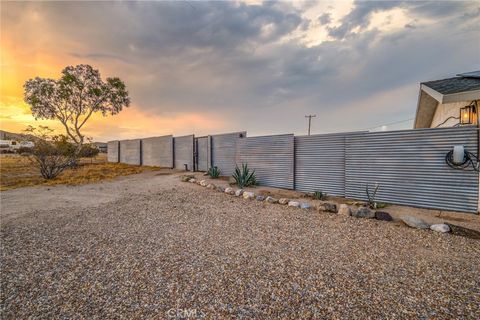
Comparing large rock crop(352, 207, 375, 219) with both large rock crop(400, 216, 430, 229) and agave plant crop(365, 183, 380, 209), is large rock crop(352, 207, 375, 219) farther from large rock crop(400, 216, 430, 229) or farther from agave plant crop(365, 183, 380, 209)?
agave plant crop(365, 183, 380, 209)

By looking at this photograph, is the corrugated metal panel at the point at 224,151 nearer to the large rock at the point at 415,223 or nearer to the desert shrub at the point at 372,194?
the desert shrub at the point at 372,194

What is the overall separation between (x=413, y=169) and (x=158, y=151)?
48.3ft

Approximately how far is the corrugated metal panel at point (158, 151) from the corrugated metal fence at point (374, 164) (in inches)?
300

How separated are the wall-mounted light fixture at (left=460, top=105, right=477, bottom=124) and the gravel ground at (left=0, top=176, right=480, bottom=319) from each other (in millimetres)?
3434

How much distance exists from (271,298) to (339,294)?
2.11ft

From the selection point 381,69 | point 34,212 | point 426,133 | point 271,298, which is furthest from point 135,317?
point 381,69

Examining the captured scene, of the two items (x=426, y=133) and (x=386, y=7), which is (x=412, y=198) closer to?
(x=426, y=133)

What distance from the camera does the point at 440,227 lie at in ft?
11.3

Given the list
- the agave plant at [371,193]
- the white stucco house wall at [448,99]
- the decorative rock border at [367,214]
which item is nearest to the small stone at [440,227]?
the decorative rock border at [367,214]

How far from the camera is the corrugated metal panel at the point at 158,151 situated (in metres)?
14.3

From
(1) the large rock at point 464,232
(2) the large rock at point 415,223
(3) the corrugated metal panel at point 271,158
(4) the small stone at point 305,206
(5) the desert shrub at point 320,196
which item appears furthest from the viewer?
(3) the corrugated metal panel at point 271,158

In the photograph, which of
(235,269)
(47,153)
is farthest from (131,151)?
(235,269)

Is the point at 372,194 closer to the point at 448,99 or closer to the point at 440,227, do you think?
the point at 440,227

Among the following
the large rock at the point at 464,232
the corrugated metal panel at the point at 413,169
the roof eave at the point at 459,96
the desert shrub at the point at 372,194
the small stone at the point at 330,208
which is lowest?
the large rock at the point at 464,232
